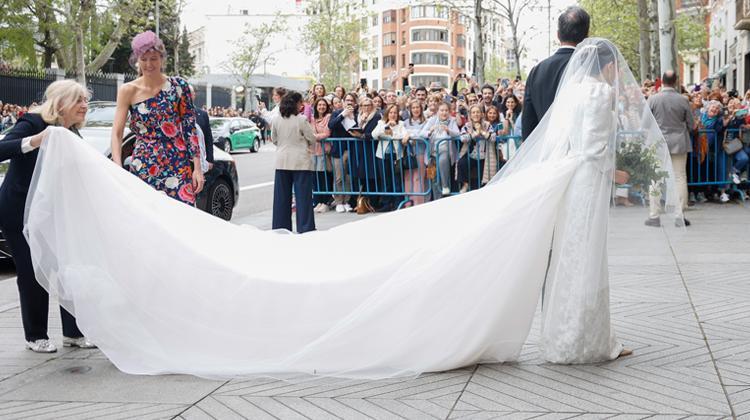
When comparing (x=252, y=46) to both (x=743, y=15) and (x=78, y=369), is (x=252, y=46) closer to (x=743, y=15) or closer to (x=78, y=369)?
(x=743, y=15)

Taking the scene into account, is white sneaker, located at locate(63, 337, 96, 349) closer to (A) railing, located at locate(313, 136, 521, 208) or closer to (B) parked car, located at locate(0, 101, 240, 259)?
(B) parked car, located at locate(0, 101, 240, 259)

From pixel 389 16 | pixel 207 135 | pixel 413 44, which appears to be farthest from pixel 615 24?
pixel 389 16

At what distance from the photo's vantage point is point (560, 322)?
5.43 metres

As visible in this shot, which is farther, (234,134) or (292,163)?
(234,134)

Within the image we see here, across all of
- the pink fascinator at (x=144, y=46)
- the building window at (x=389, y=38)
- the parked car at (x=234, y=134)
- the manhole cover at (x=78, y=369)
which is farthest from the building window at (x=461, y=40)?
the manhole cover at (x=78, y=369)

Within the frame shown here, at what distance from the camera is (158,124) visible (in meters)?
6.62

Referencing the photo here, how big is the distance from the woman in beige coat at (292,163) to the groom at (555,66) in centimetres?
562

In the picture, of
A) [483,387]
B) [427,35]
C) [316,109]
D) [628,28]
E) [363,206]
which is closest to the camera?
[483,387]

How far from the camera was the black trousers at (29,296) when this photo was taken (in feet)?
19.6

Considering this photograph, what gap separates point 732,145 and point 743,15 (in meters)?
23.8

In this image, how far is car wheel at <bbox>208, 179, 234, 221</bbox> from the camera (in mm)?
12664

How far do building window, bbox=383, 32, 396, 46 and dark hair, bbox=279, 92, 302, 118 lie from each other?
109305 mm

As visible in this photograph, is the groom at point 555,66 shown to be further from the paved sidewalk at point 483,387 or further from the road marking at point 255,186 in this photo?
the road marking at point 255,186

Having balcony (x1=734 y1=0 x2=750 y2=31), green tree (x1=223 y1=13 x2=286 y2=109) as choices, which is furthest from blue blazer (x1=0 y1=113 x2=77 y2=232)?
green tree (x1=223 y1=13 x2=286 y2=109)
